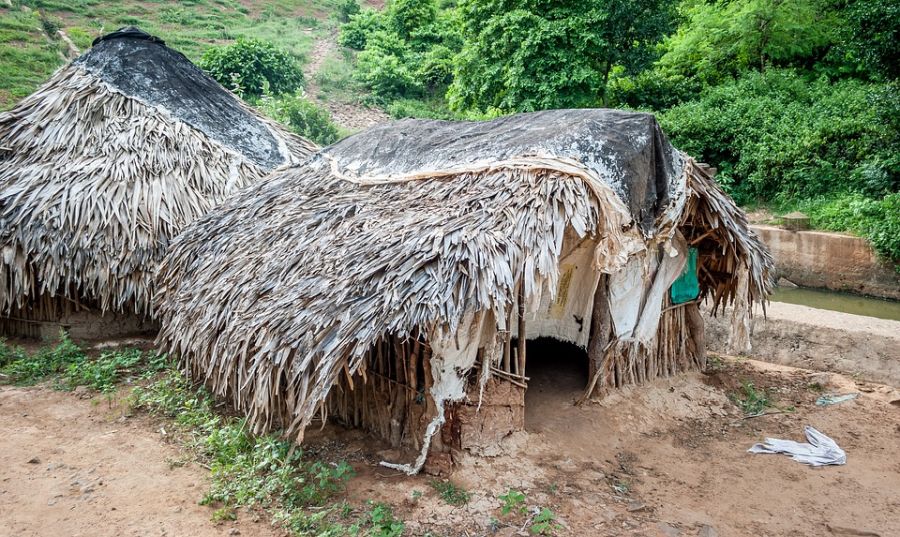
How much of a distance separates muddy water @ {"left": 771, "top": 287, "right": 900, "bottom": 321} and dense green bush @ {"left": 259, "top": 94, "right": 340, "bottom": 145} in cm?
1005

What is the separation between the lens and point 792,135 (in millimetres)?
12250

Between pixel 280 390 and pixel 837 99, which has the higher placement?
pixel 837 99

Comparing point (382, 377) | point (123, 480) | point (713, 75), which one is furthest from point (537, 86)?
point (123, 480)

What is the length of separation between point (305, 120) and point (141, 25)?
1045 centimetres

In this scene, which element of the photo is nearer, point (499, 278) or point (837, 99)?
point (499, 278)

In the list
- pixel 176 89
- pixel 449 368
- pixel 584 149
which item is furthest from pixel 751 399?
pixel 176 89

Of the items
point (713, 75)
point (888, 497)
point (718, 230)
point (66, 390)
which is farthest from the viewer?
point (713, 75)

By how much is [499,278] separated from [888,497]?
2.75 m

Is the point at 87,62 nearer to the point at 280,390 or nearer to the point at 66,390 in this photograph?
the point at 66,390

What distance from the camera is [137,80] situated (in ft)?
25.2

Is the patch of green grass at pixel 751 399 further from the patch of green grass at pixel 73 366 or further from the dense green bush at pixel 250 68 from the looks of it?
the dense green bush at pixel 250 68

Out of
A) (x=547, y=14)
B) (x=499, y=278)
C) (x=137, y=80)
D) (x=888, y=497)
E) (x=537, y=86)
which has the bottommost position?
(x=888, y=497)

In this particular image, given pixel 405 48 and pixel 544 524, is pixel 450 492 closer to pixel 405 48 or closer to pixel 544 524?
pixel 544 524

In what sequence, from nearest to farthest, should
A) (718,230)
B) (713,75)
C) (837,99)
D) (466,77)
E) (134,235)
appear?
(718,230), (134,235), (837,99), (466,77), (713,75)
